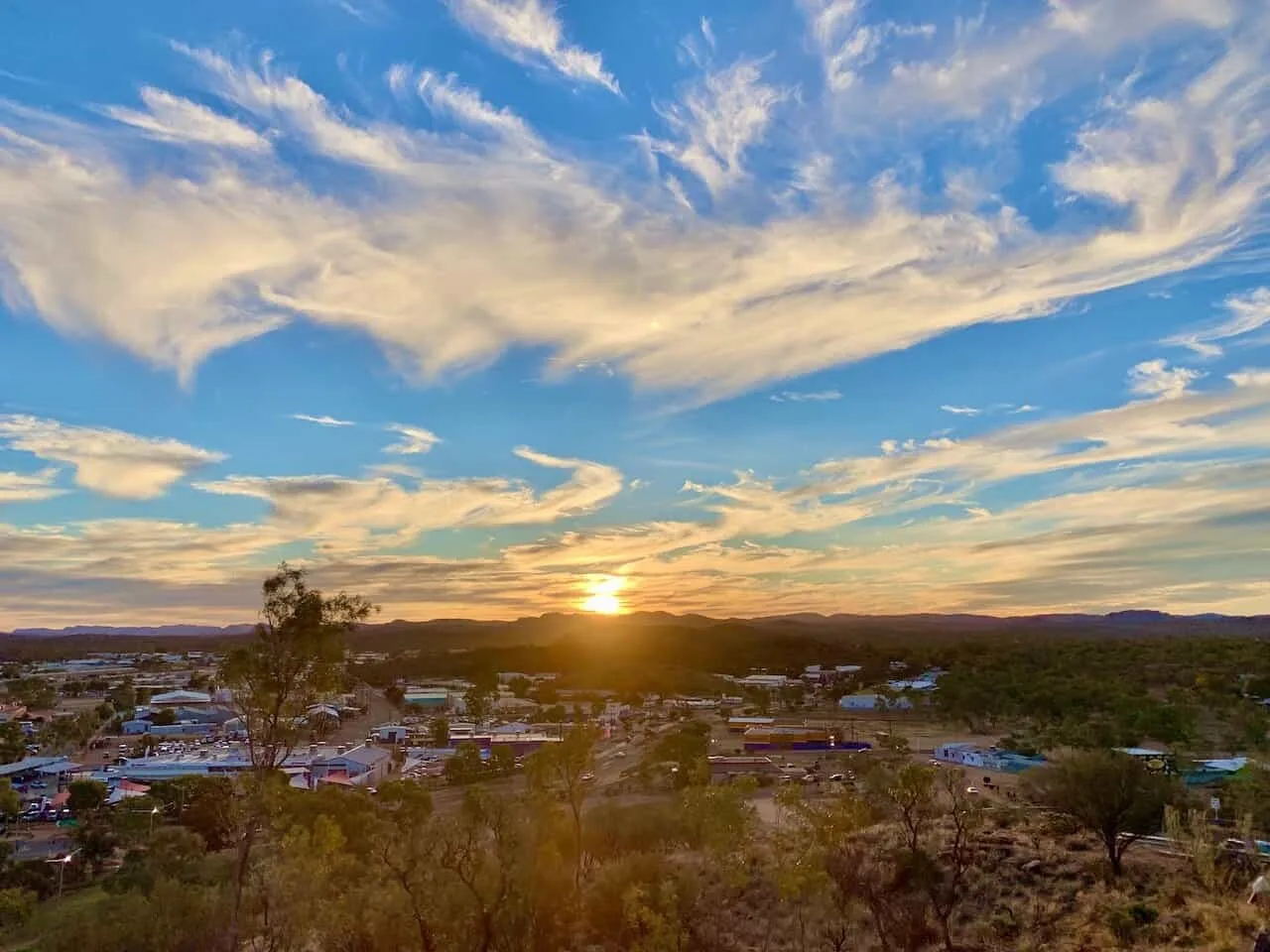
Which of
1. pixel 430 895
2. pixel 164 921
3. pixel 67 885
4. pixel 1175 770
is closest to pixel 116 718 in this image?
pixel 67 885

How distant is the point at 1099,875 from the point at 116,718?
320ft

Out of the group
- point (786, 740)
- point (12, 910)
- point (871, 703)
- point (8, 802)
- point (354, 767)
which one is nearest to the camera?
point (12, 910)

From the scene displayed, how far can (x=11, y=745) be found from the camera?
68.0 meters

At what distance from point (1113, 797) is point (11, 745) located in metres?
74.3

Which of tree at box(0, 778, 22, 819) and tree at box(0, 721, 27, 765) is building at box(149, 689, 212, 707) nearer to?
tree at box(0, 721, 27, 765)

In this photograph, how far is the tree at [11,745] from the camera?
220 feet

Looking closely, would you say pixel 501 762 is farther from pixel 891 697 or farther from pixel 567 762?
pixel 891 697

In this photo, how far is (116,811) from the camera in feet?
151

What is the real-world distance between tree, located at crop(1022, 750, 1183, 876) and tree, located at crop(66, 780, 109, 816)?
50.0 metres

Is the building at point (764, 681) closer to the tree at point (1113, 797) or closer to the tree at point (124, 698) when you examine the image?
the tree at point (124, 698)

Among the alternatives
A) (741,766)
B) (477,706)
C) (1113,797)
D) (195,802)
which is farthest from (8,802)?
(1113,797)

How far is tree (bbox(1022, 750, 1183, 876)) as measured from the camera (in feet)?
87.4

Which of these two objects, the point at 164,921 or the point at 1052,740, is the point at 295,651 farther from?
the point at 1052,740

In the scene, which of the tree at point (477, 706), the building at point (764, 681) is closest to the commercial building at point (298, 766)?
the tree at point (477, 706)
